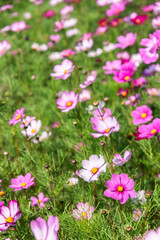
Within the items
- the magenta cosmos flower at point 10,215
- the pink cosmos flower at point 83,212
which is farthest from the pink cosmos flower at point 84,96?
the magenta cosmos flower at point 10,215

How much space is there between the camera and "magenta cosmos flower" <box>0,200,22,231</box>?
955mm

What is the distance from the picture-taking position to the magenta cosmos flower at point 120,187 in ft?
3.02

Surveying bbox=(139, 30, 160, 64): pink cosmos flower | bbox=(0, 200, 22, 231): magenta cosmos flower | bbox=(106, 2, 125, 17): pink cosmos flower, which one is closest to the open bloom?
bbox=(0, 200, 22, 231): magenta cosmos flower

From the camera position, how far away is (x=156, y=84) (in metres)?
1.94

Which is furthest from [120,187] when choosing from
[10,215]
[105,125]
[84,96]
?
[84,96]

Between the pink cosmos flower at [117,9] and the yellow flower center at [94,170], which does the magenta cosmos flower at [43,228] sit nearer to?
the yellow flower center at [94,170]

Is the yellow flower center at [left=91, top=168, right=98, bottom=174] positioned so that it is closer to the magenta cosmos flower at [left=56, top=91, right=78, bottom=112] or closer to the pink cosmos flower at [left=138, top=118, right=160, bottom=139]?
the pink cosmos flower at [left=138, top=118, right=160, bottom=139]

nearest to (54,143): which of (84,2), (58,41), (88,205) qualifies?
(88,205)

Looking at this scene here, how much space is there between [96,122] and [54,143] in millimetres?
622

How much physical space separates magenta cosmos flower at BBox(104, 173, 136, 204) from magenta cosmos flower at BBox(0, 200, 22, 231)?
12.9 inches

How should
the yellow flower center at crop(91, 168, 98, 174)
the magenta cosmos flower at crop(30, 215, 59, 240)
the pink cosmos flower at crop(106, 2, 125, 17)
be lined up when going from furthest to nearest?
the pink cosmos flower at crop(106, 2, 125, 17) → the yellow flower center at crop(91, 168, 98, 174) → the magenta cosmos flower at crop(30, 215, 59, 240)

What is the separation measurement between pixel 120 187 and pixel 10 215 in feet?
1.36

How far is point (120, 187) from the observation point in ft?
3.07

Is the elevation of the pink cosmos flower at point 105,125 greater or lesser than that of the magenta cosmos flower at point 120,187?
greater
